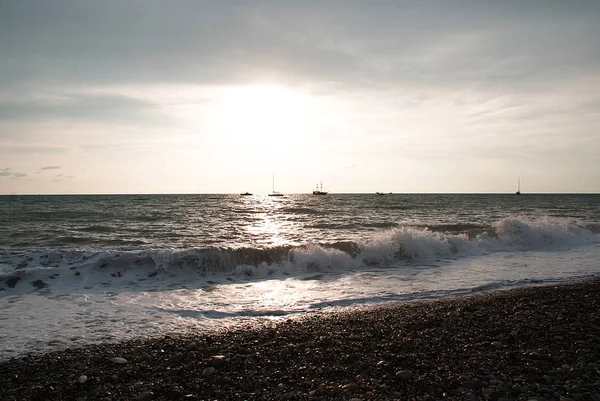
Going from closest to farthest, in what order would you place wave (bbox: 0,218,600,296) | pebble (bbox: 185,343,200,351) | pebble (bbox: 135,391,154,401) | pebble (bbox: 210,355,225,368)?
pebble (bbox: 135,391,154,401) → pebble (bbox: 210,355,225,368) → pebble (bbox: 185,343,200,351) → wave (bbox: 0,218,600,296)

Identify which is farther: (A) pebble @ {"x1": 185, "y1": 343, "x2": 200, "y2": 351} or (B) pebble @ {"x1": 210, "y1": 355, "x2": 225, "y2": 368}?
(A) pebble @ {"x1": 185, "y1": 343, "x2": 200, "y2": 351}

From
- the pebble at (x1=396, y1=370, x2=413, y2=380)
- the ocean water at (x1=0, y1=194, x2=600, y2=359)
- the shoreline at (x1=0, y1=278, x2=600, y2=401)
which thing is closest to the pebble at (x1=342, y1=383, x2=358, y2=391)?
the shoreline at (x1=0, y1=278, x2=600, y2=401)

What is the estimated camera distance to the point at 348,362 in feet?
16.8

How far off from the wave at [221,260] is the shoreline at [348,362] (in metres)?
5.75

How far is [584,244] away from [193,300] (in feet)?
61.0

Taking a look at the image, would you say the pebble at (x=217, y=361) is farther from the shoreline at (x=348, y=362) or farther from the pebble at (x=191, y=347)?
the pebble at (x=191, y=347)

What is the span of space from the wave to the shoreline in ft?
18.9

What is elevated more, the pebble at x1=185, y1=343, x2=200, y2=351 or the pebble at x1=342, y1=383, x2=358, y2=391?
the pebble at x1=342, y1=383, x2=358, y2=391

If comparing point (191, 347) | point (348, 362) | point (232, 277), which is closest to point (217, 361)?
point (191, 347)

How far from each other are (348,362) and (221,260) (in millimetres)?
8340

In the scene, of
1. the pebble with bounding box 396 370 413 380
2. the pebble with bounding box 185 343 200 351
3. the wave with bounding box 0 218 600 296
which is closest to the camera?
the pebble with bounding box 396 370 413 380

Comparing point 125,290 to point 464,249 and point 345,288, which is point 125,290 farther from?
point 464,249

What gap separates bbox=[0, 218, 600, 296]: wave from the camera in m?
11.1

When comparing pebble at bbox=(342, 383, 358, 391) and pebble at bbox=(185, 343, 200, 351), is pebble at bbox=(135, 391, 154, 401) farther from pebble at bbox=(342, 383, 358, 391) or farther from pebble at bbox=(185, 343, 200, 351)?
pebble at bbox=(342, 383, 358, 391)
